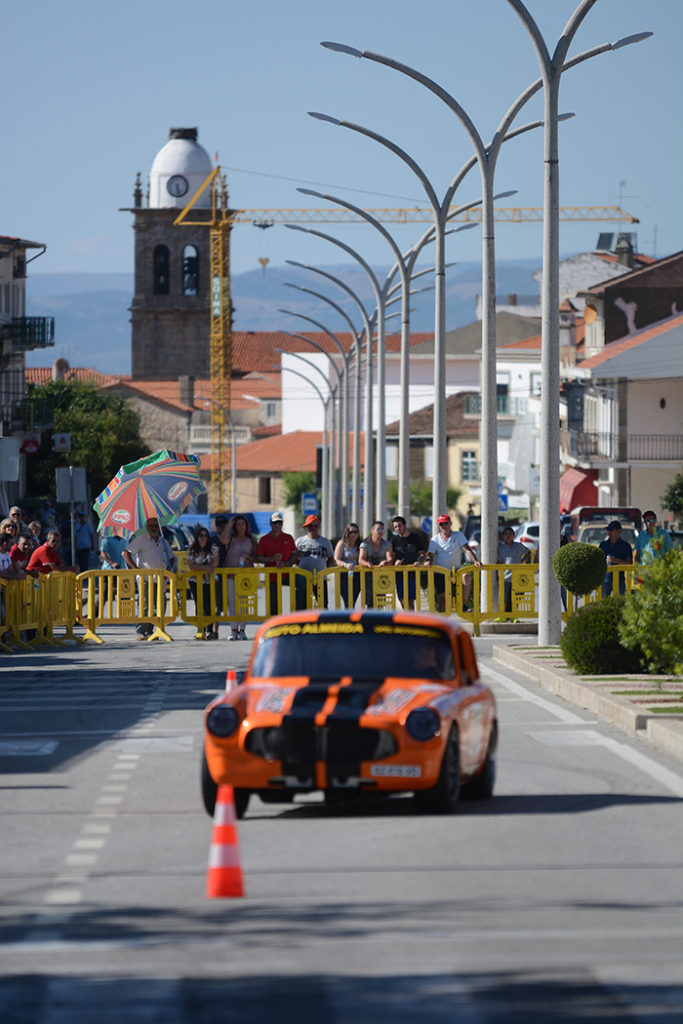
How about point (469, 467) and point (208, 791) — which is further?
point (469, 467)

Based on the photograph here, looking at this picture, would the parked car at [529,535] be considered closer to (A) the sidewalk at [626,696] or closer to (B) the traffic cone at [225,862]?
(A) the sidewalk at [626,696]

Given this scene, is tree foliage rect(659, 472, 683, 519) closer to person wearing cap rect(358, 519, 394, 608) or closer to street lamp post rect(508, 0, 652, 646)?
person wearing cap rect(358, 519, 394, 608)

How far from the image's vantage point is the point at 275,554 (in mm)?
28594

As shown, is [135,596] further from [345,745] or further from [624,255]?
[624,255]

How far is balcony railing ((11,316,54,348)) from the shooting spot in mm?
90438

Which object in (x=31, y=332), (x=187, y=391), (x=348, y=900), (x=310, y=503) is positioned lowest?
(x=348, y=900)

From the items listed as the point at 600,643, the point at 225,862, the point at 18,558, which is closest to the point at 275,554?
the point at 18,558

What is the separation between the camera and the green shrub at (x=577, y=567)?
907 inches

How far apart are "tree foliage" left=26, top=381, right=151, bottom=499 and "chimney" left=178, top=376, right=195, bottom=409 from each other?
40142mm

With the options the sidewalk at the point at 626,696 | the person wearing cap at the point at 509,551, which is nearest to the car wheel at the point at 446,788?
the sidewalk at the point at 626,696

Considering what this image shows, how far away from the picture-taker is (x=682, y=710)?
1567 centimetres

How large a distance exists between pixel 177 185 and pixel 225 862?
17019 cm

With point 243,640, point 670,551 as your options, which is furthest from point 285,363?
point 670,551

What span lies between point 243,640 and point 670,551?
39.4ft
